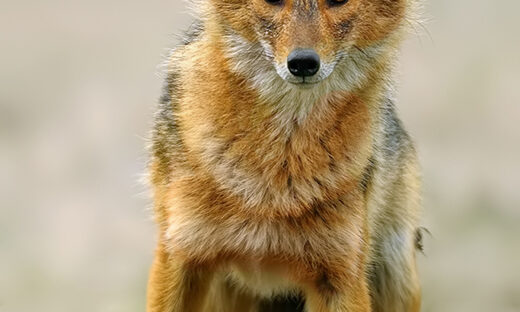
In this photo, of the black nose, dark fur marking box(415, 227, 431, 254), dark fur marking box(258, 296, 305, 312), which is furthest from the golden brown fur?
dark fur marking box(415, 227, 431, 254)

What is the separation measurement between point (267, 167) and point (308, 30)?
3.18ft

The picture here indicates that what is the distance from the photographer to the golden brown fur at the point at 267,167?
6.63 m

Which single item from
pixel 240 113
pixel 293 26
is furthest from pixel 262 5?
pixel 240 113

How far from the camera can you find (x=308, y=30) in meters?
6.10

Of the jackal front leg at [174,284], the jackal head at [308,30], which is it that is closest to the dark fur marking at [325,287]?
the jackal front leg at [174,284]

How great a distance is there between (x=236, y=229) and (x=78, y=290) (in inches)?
114

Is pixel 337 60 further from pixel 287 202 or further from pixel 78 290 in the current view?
pixel 78 290

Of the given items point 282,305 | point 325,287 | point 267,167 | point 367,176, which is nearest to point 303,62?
point 267,167

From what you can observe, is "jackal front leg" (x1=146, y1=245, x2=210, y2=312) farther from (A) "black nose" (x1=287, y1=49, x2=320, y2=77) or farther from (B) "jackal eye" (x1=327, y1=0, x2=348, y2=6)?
(B) "jackal eye" (x1=327, y1=0, x2=348, y2=6)

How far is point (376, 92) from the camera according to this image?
6891 mm

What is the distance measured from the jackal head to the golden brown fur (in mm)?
11

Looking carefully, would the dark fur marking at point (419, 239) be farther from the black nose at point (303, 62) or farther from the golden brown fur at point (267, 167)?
the black nose at point (303, 62)

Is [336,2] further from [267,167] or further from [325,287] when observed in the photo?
[325,287]

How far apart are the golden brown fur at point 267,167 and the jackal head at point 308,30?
1 centimetres
